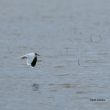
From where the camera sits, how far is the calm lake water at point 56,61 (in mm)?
22344

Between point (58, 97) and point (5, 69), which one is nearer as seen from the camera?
point (58, 97)

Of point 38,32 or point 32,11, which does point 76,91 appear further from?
point 32,11

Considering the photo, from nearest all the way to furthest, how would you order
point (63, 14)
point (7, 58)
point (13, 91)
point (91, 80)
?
1. point (13, 91)
2. point (91, 80)
3. point (7, 58)
4. point (63, 14)

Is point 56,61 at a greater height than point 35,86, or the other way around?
point 56,61

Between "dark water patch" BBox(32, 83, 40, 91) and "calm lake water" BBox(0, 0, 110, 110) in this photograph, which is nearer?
"calm lake water" BBox(0, 0, 110, 110)

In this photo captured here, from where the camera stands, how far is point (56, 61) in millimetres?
30016

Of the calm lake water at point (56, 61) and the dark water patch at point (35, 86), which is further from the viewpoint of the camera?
the dark water patch at point (35, 86)

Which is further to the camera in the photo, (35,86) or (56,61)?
(56,61)

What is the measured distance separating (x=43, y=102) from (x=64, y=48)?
1201cm

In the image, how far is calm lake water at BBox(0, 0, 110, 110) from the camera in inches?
880

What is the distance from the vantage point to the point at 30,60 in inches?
1030

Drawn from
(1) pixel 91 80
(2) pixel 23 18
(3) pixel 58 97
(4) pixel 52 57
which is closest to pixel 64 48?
(4) pixel 52 57

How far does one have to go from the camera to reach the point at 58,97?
22.7 m

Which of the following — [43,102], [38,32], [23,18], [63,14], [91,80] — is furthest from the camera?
[63,14]
